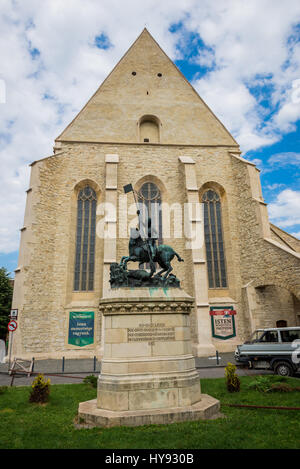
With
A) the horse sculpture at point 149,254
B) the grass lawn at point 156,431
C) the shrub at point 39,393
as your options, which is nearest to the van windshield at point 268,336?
the grass lawn at point 156,431

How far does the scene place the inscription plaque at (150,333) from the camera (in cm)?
621

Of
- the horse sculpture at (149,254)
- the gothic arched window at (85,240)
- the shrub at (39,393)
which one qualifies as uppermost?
the gothic arched window at (85,240)

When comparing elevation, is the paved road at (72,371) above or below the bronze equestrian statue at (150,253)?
below

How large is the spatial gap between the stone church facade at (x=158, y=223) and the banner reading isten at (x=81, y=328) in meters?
0.07

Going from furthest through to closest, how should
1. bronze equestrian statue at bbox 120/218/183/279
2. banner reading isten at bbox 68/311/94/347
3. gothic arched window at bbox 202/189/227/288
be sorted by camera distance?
gothic arched window at bbox 202/189/227/288, banner reading isten at bbox 68/311/94/347, bronze equestrian statue at bbox 120/218/183/279

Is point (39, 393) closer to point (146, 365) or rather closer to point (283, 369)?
point (146, 365)

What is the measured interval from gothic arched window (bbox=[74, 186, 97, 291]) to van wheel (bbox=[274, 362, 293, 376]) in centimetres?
1152

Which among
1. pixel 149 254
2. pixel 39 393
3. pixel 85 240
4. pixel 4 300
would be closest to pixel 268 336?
pixel 149 254

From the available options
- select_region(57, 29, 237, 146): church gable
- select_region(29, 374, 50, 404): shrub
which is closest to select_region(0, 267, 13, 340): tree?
select_region(57, 29, 237, 146): church gable

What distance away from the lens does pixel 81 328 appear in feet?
56.7

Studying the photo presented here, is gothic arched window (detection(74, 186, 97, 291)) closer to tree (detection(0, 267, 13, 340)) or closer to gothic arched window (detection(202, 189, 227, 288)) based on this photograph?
gothic arched window (detection(202, 189, 227, 288))

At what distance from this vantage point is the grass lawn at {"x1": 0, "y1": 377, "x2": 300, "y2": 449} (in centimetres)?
441

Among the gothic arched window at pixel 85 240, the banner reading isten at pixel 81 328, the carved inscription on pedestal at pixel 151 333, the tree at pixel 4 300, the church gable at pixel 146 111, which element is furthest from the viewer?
the tree at pixel 4 300

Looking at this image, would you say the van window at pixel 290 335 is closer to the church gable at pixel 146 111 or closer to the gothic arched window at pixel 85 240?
the gothic arched window at pixel 85 240
